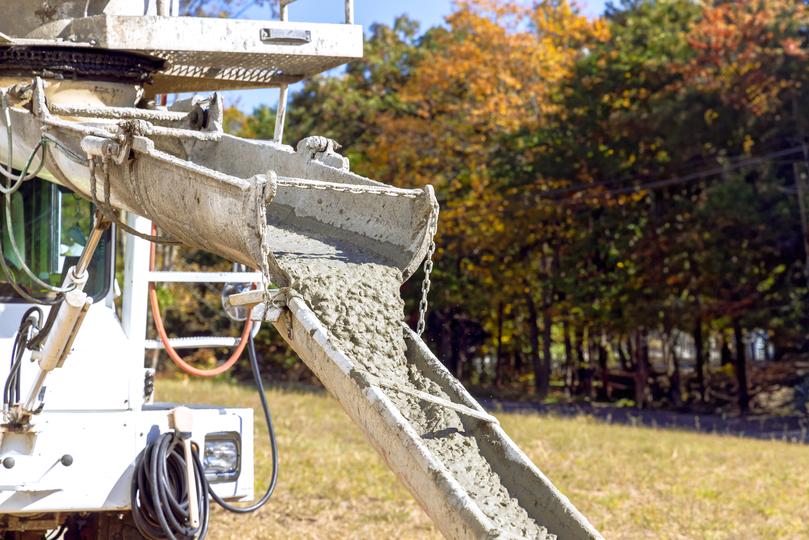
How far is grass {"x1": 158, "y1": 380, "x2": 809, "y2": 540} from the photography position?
336 inches

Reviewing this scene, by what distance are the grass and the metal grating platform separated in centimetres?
377

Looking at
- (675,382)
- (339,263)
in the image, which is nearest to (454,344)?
(675,382)

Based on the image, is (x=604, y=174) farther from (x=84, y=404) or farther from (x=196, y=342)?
(x=84, y=404)

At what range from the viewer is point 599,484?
10.8 metres

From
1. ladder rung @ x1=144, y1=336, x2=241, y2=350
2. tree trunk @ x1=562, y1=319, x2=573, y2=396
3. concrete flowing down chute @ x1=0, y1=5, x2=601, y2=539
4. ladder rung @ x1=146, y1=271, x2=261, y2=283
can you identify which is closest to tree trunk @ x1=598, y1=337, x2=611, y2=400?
tree trunk @ x1=562, y1=319, x2=573, y2=396

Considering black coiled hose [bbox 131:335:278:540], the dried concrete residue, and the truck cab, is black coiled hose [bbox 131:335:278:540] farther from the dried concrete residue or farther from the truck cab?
the dried concrete residue

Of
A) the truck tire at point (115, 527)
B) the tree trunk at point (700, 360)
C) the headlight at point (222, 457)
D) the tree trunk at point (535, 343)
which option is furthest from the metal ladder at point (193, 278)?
the tree trunk at point (535, 343)

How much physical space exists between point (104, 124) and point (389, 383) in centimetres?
201

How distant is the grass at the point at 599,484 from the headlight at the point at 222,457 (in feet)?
8.73

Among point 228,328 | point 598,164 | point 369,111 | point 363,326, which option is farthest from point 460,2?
point 363,326

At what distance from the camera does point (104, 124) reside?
15.5 ft

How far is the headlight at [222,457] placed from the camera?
5.29 meters

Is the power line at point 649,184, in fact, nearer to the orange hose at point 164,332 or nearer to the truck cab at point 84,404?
the orange hose at point 164,332

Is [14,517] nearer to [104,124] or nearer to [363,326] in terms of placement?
[104,124]
